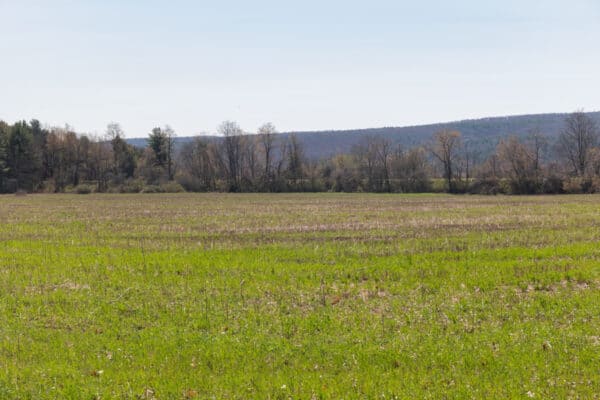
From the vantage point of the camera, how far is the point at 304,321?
33.6ft

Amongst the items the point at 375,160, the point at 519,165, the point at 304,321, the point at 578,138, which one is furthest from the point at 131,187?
the point at 304,321

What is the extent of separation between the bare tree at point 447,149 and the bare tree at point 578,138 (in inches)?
781

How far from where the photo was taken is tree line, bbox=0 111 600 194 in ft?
286

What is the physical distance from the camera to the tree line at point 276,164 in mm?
87062

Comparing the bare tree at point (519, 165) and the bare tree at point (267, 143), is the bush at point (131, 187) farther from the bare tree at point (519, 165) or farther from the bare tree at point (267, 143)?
the bare tree at point (519, 165)

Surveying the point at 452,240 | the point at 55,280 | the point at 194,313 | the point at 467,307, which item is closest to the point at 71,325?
the point at 194,313

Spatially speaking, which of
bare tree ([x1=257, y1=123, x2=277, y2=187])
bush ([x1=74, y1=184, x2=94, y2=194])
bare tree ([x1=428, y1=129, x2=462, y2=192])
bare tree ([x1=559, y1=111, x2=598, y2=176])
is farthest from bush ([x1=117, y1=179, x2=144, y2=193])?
bare tree ([x1=559, y1=111, x2=598, y2=176])

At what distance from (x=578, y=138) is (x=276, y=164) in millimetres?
59301

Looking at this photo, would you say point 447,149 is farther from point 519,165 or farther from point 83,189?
point 83,189

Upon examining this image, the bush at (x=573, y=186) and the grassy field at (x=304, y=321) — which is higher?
the grassy field at (x=304, y=321)

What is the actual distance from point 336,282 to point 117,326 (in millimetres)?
5810

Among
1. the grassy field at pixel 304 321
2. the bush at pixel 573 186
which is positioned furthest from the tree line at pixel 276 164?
the grassy field at pixel 304 321

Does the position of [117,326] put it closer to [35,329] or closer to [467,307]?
[35,329]

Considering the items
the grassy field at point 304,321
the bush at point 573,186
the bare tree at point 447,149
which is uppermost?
the bare tree at point 447,149
